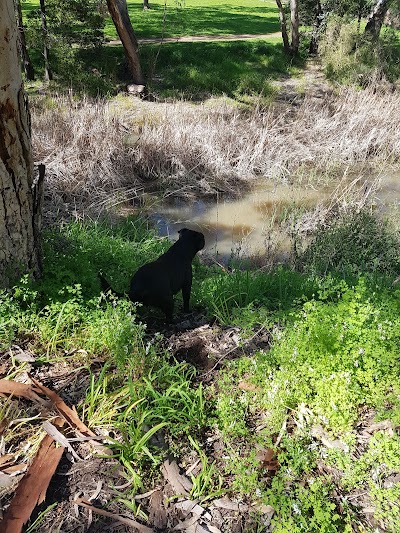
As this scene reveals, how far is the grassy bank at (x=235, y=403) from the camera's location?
7.25 ft

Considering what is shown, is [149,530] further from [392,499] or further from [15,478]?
[392,499]

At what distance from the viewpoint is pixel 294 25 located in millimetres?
16969

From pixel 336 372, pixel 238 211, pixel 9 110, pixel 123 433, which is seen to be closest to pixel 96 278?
pixel 9 110

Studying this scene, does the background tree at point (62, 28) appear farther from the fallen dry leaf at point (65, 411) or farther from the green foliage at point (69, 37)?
the fallen dry leaf at point (65, 411)

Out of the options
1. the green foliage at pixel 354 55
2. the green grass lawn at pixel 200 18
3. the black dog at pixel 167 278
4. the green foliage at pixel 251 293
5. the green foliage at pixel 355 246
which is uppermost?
the green grass lawn at pixel 200 18

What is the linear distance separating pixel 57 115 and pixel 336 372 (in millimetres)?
9210

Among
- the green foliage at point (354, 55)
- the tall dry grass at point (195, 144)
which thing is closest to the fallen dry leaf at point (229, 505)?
the tall dry grass at point (195, 144)

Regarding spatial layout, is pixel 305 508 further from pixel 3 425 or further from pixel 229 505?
pixel 3 425

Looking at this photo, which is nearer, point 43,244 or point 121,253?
point 43,244

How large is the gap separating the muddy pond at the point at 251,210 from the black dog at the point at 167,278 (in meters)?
2.98

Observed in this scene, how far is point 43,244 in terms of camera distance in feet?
13.8

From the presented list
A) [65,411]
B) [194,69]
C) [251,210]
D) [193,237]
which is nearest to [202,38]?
[194,69]

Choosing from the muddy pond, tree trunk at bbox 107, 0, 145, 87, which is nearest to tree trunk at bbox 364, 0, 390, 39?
tree trunk at bbox 107, 0, 145, 87

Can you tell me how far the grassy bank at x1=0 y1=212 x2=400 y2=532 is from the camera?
7.25ft
